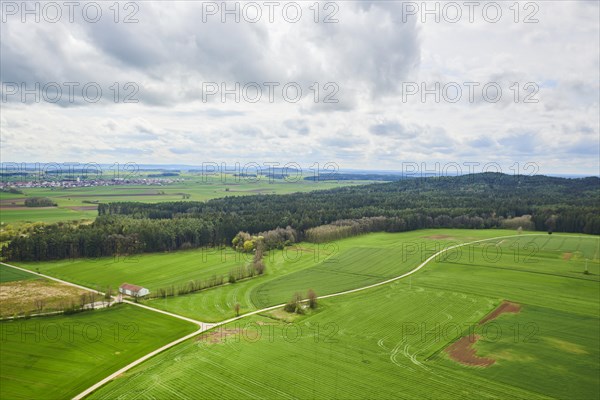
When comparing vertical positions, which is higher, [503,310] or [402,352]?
[503,310]

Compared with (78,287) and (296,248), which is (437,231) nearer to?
(296,248)

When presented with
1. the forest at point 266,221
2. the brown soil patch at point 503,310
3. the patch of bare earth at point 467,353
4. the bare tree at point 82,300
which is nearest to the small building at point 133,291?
the bare tree at point 82,300

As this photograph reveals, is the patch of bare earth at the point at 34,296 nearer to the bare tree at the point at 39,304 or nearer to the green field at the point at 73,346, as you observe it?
the bare tree at the point at 39,304

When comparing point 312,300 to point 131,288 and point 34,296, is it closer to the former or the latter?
point 131,288

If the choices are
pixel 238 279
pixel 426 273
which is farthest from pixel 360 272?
pixel 238 279

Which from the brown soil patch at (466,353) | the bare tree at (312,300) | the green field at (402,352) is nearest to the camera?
the green field at (402,352)

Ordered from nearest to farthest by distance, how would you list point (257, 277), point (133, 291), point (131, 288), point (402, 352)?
1. point (402, 352)
2. point (133, 291)
3. point (131, 288)
4. point (257, 277)

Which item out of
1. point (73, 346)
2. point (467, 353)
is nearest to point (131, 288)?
point (73, 346)

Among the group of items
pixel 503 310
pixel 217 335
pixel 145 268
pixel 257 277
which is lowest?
pixel 217 335
